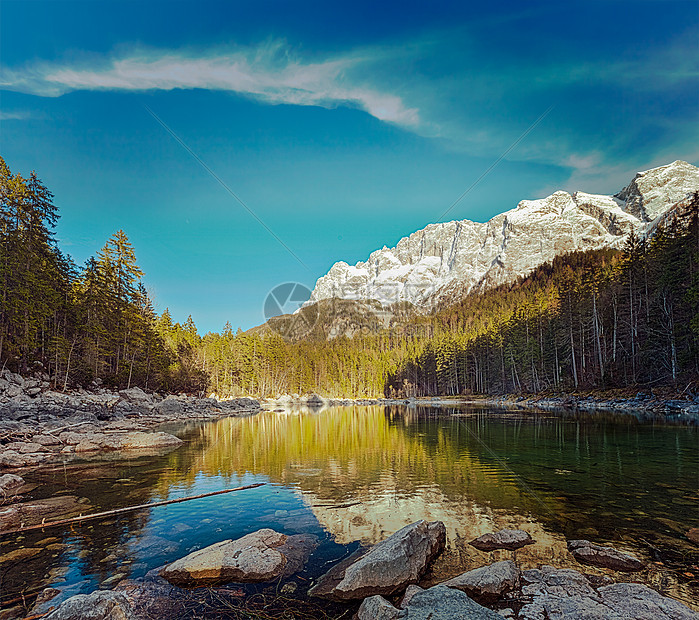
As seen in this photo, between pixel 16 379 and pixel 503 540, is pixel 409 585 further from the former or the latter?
pixel 16 379

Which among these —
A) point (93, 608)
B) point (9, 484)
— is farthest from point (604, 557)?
point (9, 484)

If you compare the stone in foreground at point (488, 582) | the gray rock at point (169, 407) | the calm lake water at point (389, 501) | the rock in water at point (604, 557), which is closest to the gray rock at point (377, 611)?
the stone in foreground at point (488, 582)

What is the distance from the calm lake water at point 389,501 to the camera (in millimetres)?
8984

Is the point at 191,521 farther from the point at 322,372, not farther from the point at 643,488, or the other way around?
the point at 322,372

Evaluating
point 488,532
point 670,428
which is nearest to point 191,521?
point 488,532

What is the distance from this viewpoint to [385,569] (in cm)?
784

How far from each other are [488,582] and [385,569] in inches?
77.0

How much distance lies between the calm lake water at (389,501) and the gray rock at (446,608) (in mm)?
2117

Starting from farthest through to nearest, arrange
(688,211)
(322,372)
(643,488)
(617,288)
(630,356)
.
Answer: (322,372)
(617,288)
(630,356)
(688,211)
(643,488)

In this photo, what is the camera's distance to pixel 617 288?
5416 centimetres

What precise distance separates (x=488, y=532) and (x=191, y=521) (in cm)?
898

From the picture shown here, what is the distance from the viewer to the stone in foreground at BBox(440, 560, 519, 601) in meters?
7.06

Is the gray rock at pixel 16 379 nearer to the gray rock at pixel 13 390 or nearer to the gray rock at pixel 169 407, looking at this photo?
the gray rock at pixel 13 390

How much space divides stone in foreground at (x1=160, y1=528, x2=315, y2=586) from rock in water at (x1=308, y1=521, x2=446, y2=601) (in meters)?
1.20
